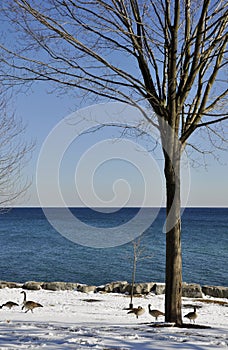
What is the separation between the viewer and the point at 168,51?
7.02m

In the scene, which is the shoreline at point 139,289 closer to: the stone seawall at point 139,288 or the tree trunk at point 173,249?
the stone seawall at point 139,288

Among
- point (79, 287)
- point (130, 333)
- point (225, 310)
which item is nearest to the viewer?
point (130, 333)

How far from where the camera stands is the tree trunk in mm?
6551

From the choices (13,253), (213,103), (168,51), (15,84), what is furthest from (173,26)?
(13,253)

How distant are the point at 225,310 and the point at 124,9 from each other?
41.0 ft

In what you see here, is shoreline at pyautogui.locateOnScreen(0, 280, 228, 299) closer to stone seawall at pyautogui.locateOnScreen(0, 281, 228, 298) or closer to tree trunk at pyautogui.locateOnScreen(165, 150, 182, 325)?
stone seawall at pyautogui.locateOnScreen(0, 281, 228, 298)

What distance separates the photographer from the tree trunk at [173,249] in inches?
258

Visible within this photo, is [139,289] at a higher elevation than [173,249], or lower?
lower

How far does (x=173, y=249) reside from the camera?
655 centimetres

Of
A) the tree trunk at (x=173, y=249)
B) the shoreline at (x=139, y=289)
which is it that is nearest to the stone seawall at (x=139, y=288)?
the shoreline at (x=139, y=289)

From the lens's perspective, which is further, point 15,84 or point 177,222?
point 15,84

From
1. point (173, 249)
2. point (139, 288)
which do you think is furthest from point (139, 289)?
point (173, 249)

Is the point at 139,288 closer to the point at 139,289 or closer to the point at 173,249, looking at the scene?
the point at 139,289

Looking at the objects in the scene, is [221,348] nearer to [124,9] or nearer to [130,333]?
[130,333]
